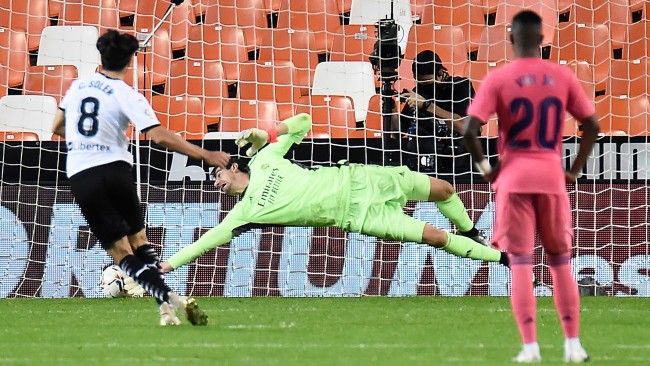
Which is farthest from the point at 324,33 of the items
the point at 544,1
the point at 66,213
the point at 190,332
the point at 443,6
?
the point at 190,332

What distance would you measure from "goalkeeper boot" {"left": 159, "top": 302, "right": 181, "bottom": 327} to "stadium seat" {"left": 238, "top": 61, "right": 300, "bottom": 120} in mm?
5486

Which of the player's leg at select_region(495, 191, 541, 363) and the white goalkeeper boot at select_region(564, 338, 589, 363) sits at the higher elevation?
the player's leg at select_region(495, 191, 541, 363)

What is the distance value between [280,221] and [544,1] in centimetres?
559

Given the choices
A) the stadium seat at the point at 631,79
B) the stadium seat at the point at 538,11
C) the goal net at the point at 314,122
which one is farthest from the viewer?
the stadium seat at the point at 538,11

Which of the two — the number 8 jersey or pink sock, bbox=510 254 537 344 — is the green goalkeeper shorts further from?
pink sock, bbox=510 254 537 344

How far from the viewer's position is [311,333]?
20.4ft

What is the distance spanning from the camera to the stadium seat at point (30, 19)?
12867 mm

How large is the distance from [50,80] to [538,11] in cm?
525

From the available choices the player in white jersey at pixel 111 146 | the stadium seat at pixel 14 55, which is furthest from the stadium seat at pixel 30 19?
the player in white jersey at pixel 111 146

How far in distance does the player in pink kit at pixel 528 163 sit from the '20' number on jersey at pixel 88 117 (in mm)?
2388

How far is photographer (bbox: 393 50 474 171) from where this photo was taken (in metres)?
10.1

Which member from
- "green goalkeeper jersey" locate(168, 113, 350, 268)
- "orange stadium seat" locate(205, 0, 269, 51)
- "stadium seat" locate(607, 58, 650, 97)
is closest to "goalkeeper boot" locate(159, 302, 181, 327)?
"green goalkeeper jersey" locate(168, 113, 350, 268)

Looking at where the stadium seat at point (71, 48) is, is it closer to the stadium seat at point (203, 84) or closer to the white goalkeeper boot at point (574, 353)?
the stadium seat at point (203, 84)

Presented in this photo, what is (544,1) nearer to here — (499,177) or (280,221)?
(280,221)
